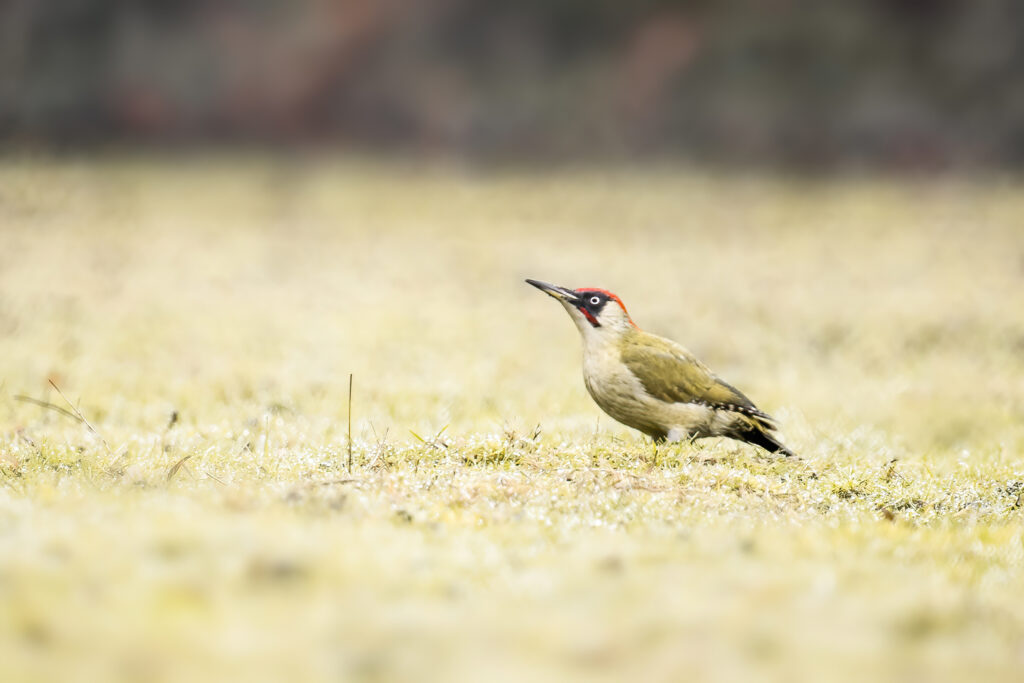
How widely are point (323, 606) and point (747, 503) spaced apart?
320 centimetres

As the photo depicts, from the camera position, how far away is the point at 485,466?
6.98 metres

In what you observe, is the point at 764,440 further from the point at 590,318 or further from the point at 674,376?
the point at 590,318

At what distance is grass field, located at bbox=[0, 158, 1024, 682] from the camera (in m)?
4.11

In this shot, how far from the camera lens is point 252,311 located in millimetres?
15227

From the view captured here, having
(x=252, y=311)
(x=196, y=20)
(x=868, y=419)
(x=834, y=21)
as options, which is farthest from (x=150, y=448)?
(x=834, y=21)

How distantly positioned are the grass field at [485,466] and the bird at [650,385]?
24 cm

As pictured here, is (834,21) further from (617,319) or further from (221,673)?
(221,673)

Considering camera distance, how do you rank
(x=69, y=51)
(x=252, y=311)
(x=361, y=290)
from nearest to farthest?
(x=252, y=311)
(x=361, y=290)
(x=69, y=51)

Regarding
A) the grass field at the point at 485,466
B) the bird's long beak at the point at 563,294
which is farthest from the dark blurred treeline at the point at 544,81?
the bird's long beak at the point at 563,294

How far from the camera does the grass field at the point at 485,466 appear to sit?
411cm

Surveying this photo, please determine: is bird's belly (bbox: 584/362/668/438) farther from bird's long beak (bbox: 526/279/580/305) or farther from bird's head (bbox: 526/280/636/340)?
bird's long beak (bbox: 526/279/580/305)

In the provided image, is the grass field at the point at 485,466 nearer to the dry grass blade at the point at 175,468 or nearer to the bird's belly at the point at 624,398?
the dry grass blade at the point at 175,468

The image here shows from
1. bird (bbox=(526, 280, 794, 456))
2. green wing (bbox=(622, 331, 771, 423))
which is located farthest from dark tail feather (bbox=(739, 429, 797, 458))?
green wing (bbox=(622, 331, 771, 423))

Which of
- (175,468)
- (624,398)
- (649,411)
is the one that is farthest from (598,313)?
(175,468)
